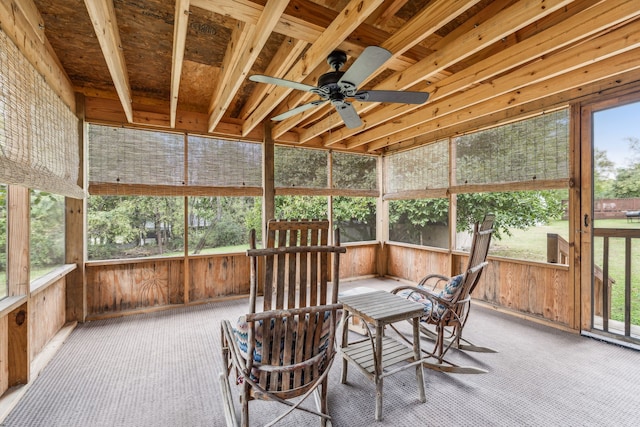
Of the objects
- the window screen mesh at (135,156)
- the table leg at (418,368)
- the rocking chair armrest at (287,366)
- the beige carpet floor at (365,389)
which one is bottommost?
the beige carpet floor at (365,389)

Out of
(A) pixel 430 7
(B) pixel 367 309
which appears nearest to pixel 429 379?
(B) pixel 367 309

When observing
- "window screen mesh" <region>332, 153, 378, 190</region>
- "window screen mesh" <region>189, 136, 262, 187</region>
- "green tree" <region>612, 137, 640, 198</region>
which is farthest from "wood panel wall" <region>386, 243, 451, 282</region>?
"window screen mesh" <region>189, 136, 262, 187</region>

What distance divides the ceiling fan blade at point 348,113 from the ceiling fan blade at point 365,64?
12.4 inches

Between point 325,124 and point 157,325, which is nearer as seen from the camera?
point 157,325

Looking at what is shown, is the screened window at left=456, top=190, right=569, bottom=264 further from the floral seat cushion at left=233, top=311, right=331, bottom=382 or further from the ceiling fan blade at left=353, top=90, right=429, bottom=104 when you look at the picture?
the floral seat cushion at left=233, top=311, right=331, bottom=382

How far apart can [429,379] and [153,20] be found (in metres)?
3.86

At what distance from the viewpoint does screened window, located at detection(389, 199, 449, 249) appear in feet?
15.7

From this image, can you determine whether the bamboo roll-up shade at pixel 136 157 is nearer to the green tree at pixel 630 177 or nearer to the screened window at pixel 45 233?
the screened window at pixel 45 233

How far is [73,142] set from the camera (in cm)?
330

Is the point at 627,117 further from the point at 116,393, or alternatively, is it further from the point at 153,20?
the point at 116,393

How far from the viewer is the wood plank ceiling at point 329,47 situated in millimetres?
1871

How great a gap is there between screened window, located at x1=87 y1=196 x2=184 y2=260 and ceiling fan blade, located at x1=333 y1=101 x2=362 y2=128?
112 inches

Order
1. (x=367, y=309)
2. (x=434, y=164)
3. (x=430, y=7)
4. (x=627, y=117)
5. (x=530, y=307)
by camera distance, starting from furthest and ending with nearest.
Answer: (x=434, y=164), (x=530, y=307), (x=627, y=117), (x=367, y=309), (x=430, y=7)

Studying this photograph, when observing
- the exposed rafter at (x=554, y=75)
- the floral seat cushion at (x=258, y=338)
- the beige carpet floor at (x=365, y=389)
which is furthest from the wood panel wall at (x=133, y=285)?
the exposed rafter at (x=554, y=75)
